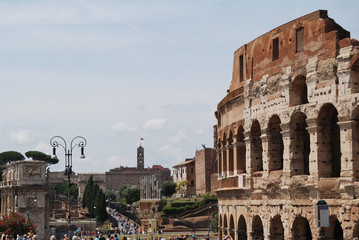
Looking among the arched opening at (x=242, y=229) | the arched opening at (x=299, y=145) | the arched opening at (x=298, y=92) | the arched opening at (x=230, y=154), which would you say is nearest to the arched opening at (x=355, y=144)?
the arched opening at (x=299, y=145)

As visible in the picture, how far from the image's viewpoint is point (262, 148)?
99.3ft

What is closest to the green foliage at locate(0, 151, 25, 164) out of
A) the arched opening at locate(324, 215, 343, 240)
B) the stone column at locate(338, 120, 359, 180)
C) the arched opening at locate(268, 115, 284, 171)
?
the arched opening at locate(268, 115, 284, 171)

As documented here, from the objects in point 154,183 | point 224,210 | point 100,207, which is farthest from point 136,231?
point 224,210

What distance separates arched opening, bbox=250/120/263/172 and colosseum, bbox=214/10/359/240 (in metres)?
0.05

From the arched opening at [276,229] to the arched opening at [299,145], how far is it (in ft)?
9.53

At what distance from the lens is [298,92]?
88.5ft

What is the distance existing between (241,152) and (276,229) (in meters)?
5.82

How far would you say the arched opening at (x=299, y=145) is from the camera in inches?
1058

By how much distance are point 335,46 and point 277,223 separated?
8.75 metres

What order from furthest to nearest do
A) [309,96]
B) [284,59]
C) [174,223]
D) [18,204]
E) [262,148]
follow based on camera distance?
[174,223]
[18,204]
[262,148]
[284,59]
[309,96]

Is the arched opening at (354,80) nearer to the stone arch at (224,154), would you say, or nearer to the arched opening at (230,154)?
the arched opening at (230,154)

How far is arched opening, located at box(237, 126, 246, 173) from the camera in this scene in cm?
3297

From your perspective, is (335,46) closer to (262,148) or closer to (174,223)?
(262,148)

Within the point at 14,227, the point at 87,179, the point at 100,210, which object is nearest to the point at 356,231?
the point at 14,227
